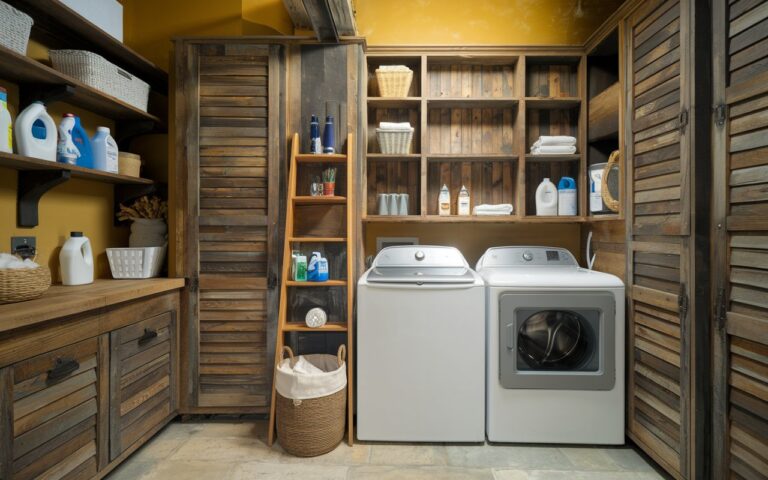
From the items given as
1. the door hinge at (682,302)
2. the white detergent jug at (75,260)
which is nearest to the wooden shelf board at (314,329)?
the white detergent jug at (75,260)

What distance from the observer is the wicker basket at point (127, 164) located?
2219 millimetres

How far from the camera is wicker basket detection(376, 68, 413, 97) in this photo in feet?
7.94

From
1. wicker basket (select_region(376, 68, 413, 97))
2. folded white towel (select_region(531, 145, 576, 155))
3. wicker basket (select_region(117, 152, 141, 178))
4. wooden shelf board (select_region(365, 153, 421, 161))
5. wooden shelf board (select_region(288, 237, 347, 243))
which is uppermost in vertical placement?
wicker basket (select_region(376, 68, 413, 97))

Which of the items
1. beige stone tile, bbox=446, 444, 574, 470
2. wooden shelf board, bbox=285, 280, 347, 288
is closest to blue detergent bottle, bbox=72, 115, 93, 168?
wooden shelf board, bbox=285, 280, 347, 288

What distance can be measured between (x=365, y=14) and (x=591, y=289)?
230 centimetres

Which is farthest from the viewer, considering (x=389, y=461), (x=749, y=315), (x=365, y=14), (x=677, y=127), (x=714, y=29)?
(x=365, y=14)

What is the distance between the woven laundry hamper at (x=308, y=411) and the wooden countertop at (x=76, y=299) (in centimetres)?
77

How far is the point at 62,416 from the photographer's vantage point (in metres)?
1.46

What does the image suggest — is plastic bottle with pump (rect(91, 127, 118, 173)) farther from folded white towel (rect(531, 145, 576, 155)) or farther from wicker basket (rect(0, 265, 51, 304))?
folded white towel (rect(531, 145, 576, 155))

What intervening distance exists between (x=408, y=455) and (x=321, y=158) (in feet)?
5.34

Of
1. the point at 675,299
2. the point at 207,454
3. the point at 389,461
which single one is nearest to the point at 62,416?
the point at 207,454

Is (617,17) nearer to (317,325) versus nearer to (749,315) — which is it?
(749,315)

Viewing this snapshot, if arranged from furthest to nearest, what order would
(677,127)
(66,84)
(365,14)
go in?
1. (365,14)
2. (66,84)
3. (677,127)

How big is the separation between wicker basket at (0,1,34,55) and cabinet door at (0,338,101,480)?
47.1 inches
